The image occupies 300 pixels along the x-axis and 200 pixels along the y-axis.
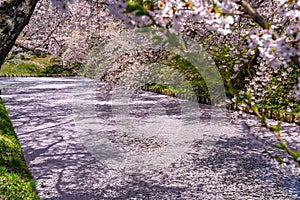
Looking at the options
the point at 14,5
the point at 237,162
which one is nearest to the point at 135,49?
the point at 237,162

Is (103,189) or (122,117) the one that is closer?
(103,189)

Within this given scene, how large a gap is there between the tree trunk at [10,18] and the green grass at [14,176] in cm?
190

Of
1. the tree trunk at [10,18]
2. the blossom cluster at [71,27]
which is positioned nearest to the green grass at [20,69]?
the blossom cluster at [71,27]

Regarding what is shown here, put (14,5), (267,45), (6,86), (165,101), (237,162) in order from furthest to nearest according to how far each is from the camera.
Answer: (6,86) → (165,101) → (237,162) → (14,5) → (267,45)

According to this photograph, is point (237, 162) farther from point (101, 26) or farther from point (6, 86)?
point (6, 86)

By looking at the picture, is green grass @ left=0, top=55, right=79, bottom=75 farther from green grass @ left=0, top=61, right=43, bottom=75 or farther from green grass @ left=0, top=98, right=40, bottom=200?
green grass @ left=0, top=98, right=40, bottom=200

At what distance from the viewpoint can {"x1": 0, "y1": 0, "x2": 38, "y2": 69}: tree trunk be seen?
271 cm

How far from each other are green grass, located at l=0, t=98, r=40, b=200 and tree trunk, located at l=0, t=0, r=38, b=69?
1.90m

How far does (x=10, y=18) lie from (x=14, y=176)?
250 centimetres

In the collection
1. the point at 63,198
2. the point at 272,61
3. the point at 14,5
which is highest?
the point at 14,5

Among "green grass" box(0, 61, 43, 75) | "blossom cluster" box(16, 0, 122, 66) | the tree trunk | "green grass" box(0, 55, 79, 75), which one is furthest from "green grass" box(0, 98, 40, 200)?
"green grass" box(0, 61, 43, 75)

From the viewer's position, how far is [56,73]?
26.1 meters

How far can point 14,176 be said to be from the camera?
4590 millimetres

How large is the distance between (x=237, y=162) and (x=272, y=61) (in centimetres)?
425
